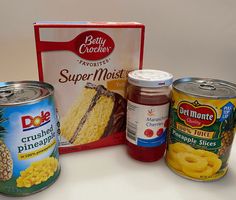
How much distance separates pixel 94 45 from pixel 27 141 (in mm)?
267

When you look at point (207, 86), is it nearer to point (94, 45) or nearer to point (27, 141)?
point (94, 45)

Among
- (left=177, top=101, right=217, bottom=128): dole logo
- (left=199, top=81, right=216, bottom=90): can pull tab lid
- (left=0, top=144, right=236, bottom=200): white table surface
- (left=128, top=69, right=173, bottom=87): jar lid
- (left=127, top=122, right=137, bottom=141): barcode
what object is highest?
(left=128, top=69, right=173, bottom=87): jar lid

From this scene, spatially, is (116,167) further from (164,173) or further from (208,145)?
(208,145)

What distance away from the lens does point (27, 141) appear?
47 centimetres

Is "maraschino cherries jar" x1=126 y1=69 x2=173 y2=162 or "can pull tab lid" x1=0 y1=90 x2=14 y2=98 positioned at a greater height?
"can pull tab lid" x1=0 y1=90 x2=14 y2=98

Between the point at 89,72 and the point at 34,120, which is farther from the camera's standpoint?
the point at 89,72

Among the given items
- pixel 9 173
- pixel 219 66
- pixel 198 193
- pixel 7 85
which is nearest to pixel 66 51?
pixel 7 85

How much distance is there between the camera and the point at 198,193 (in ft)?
1.73

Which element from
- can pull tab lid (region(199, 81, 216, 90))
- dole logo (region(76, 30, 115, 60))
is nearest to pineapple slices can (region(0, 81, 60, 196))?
dole logo (region(76, 30, 115, 60))

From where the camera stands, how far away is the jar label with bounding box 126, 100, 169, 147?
1.86 feet

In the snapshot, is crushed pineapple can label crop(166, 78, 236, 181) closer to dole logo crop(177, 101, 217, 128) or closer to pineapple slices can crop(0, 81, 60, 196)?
dole logo crop(177, 101, 217, 128)

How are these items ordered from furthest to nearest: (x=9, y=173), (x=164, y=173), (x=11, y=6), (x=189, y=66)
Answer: (x=189, y=66), (x=11, y=6), (x=164, y=173), (x=9, y=173)

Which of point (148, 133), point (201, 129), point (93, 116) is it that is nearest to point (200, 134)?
point (201, 129)

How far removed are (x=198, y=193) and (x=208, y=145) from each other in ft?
0.35
